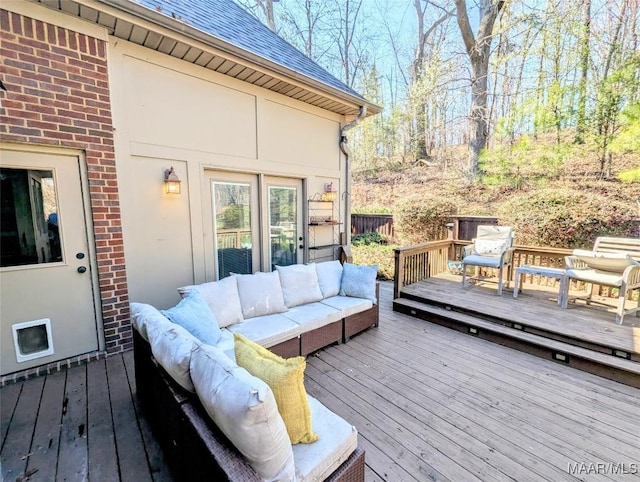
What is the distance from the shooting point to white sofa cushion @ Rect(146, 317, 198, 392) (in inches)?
56.6

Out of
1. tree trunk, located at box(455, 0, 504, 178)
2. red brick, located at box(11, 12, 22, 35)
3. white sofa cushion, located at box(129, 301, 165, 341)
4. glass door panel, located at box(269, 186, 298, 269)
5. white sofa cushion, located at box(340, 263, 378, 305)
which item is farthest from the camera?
tree trunk, located at box(455, 0, 504, 178)

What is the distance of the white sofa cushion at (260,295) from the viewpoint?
116 inches

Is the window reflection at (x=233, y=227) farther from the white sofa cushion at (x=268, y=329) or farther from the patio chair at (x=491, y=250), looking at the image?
the patio chair at (x=491, y=250)

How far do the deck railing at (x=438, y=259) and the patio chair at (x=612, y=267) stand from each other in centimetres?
44

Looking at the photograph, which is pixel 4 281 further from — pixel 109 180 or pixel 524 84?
pixel 524 84

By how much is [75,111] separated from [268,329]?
2.67m

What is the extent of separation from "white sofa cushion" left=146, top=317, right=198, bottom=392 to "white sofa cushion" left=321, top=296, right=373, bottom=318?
1.91m

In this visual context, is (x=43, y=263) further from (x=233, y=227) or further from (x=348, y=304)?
(x=348, y=304)

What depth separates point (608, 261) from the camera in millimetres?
3369

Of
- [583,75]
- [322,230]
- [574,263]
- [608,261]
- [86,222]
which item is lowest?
[574,263]

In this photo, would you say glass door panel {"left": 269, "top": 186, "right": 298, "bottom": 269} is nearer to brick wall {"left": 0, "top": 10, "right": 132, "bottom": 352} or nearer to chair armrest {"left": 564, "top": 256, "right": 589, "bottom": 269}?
brick wall {"left": 0, "top": 10, "right": 132, "bottom": 352}

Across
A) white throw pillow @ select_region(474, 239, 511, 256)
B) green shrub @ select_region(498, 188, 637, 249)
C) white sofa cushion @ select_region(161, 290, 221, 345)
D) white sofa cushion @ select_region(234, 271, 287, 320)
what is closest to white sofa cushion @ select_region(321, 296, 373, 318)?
white sofa cushion @ select_region(234, 271, 287, 320)

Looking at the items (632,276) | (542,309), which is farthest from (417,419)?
(632,276)

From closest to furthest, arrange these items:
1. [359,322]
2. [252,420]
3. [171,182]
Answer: [252,420]
[171,182]
[359,322]
